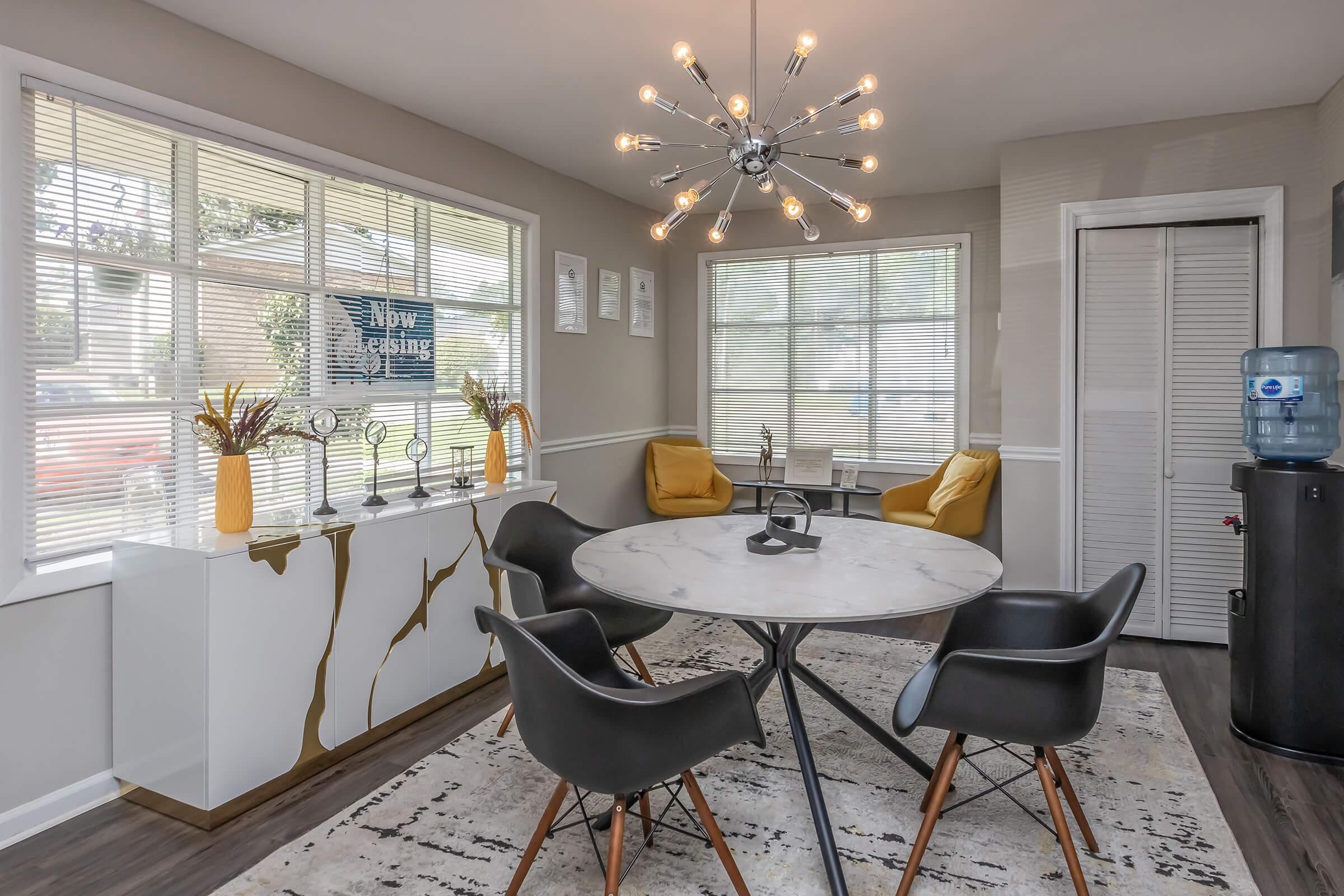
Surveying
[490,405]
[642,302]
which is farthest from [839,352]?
[490,405]

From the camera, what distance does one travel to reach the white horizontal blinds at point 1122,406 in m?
4.03

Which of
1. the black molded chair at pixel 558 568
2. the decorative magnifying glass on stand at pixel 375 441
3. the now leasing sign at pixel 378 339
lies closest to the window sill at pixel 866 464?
the now leasing sign at pixel 378 339

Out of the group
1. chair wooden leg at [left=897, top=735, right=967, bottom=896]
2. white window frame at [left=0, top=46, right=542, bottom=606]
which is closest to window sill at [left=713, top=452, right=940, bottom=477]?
chair wooden leg at [left=897, top=735, right=967, bottom=896]

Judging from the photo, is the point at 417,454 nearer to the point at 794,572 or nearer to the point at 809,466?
the point at 794,572

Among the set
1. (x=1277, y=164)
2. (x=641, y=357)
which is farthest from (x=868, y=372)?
(x=1277, y=164)

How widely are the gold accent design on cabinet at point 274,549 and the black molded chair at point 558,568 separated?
64 centimetres

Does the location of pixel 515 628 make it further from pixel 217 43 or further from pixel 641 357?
pixel 641 357

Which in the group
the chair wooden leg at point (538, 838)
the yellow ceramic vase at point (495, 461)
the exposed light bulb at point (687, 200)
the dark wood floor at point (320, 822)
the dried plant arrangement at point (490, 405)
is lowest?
the dark wood floor at point (320, 822)

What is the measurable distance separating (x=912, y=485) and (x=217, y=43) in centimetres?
435

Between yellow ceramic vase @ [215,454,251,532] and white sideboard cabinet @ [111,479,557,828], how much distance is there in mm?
57

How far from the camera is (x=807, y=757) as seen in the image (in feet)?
7.36

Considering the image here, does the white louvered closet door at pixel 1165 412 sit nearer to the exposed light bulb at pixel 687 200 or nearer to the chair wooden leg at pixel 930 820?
the chair wooden leg at pixel 930 820

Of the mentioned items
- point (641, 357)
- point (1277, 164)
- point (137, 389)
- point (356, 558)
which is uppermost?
point (1277, 164)

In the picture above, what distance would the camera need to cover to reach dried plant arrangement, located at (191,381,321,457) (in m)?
2.57
